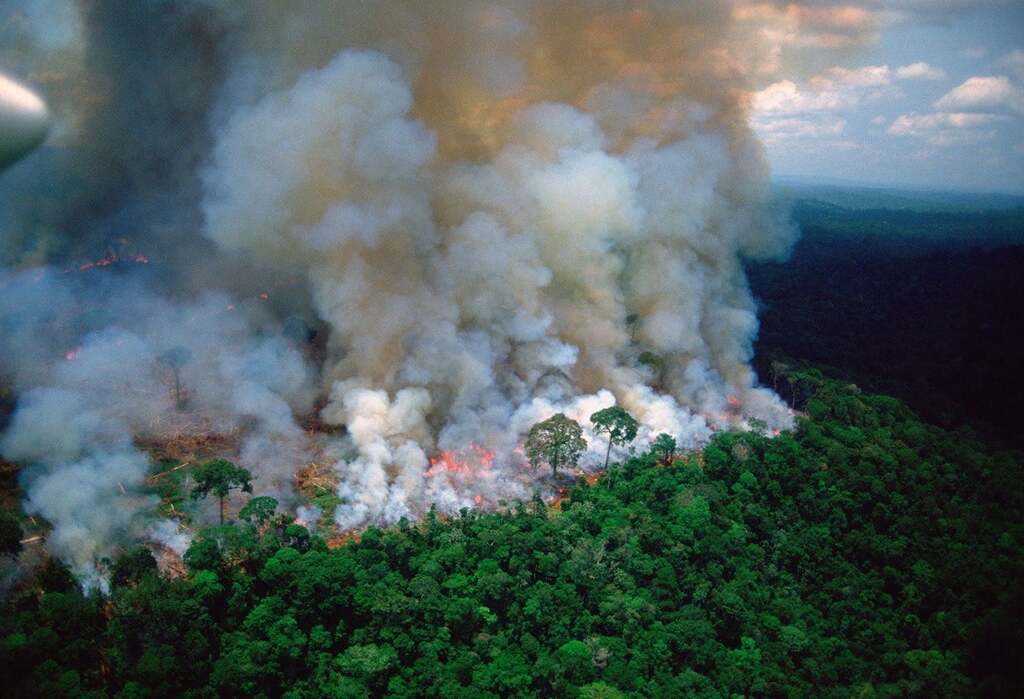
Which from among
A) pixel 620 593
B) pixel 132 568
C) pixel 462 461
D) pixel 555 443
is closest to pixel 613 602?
pixel 620 593

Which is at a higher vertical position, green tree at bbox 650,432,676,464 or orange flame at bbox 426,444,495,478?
green tree at bbox 650,432,676,464

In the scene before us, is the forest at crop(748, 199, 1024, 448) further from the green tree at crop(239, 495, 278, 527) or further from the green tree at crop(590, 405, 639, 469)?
the green tree at crop(239, 495, 278, 527)

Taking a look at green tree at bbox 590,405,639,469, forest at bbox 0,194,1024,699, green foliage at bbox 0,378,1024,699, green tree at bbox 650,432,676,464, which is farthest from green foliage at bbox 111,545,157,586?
green tree at bbox 650,432,676,464

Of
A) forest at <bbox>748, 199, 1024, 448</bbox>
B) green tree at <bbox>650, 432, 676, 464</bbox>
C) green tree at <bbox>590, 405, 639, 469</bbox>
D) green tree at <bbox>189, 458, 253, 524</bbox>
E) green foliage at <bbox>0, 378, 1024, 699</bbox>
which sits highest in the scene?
forest at <bbox>748, 199, 1024, 448</bbox>

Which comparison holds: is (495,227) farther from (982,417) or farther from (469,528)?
(982,417)

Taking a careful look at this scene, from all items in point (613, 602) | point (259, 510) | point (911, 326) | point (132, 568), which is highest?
point (911, 326)

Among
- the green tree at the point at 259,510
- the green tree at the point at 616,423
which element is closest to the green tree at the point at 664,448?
the green tree at the point at 616,423

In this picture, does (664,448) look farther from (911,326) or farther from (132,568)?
(911,326)
